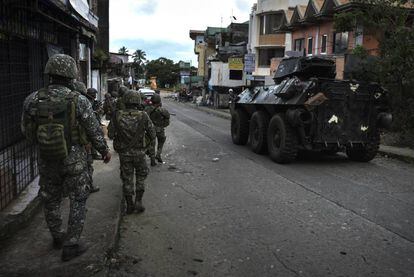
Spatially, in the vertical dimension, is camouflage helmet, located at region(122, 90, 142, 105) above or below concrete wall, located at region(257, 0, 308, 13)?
below

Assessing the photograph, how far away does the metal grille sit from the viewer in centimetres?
556

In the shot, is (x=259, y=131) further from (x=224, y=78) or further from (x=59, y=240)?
(x=224, y=78)

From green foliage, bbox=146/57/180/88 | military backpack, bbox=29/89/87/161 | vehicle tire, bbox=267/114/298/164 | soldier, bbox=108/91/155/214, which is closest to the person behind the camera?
military backpack, bbox=29/89/87/161

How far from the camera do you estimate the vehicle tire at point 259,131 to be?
1099 centimetres

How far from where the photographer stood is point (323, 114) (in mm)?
9508

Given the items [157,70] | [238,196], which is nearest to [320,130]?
[238,196]

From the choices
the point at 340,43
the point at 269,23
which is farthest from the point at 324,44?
the point at 269,23

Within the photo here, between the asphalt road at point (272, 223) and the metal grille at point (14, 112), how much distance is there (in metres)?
1.44

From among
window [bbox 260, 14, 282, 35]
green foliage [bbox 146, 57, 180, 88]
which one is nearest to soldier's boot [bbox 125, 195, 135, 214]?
window [bbox 260, 14, 282, 35]

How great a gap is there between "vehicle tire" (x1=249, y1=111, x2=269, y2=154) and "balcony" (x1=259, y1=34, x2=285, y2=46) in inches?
1039

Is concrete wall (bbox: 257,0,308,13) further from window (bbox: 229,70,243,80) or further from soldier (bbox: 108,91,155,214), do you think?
soldier (bbox: 108,91,155,214)

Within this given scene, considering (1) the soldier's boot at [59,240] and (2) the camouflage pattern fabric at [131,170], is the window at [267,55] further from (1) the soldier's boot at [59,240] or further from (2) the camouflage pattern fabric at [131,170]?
(1) the soldier's boot at [59,240]

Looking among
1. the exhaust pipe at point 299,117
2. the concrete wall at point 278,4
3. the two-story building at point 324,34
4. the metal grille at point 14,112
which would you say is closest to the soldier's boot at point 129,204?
the metal grille at point 14,112

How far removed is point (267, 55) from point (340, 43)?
1605 cm
